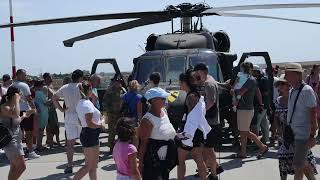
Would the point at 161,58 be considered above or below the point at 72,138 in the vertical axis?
above

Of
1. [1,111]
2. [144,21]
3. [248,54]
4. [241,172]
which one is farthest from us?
[144,21]

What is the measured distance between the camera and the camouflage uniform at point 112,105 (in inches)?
385

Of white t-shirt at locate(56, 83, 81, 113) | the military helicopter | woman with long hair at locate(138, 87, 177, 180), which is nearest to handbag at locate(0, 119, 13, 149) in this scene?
white t-shirt at locate(56, 83, 81, 113)

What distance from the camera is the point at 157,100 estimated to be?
17.3 ft

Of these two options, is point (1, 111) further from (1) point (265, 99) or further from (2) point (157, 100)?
(1) point (265, 99)

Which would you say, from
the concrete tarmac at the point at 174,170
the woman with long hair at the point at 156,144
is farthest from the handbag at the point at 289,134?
the concrete tarmac at the point at 174,170

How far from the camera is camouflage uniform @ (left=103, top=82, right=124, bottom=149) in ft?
32.1

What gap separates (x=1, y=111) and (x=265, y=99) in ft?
18.1

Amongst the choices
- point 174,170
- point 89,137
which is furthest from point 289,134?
point 174,170

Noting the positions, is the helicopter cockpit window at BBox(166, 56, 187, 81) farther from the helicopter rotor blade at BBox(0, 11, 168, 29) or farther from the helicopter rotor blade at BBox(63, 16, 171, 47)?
the helicopter rotor blade at BBox(63, 16, 171, 47)

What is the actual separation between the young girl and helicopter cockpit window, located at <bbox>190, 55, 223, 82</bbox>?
210 inches

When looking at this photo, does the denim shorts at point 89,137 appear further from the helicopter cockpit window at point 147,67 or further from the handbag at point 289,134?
the helicopter cockpit window at point 147,67

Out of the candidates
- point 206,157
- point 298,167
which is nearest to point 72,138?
point 206,157

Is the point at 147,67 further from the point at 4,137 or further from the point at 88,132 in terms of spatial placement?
the point at 4,137
